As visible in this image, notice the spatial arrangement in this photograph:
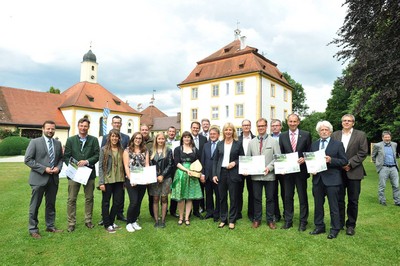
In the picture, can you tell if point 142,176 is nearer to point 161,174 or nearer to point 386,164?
point 161,174

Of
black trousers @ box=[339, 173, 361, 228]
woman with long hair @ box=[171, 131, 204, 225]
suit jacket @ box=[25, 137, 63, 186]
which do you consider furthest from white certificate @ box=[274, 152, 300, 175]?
suit jacket @ box=[25, 137, 63, 186]

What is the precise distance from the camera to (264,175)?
17.7 ft

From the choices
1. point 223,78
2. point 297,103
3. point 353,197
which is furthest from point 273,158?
point 297,103

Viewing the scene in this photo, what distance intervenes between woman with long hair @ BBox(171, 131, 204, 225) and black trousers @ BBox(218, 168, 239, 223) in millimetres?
495

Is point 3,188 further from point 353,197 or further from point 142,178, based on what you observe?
point 353,197

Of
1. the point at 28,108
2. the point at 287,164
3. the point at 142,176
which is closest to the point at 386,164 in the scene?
the point at 287,164

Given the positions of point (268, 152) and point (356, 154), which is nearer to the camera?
point (356, 154)

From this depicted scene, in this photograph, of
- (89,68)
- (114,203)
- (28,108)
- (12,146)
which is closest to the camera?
(114,203)

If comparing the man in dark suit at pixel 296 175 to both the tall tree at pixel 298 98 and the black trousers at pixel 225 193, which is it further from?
the tall tree at pixel 298 98

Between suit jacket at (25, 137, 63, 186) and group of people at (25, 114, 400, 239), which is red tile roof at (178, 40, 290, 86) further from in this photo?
suit jacket at (25, 137, 63, 186)

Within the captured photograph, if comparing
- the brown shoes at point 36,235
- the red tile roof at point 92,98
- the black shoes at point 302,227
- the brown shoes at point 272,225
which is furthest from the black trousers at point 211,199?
the red tile roof at point 92,98

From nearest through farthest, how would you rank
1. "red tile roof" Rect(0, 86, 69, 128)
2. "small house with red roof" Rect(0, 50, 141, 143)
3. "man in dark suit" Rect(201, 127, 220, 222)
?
"man in dark suit" Rect(201, 127, 220, 222)
"red tile roof" Rect(0, 86, 69, 128)
"small house with red roof" Rect(0, 50, 141, 143)

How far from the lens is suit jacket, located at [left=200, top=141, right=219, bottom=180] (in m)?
5.89

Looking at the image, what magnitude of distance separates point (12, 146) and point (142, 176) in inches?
1082
